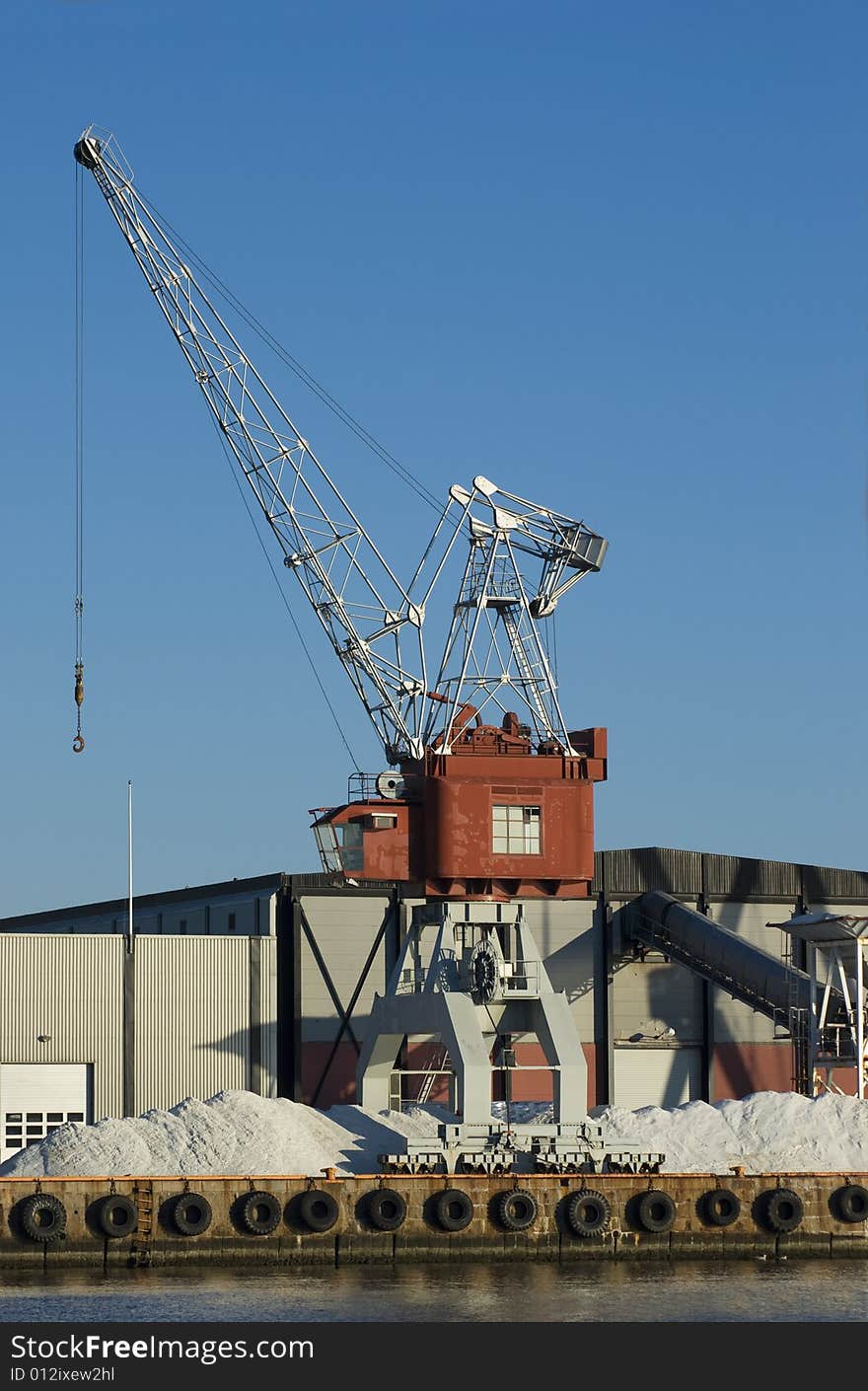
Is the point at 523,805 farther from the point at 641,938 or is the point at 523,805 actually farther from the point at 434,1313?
the point at 434,1313

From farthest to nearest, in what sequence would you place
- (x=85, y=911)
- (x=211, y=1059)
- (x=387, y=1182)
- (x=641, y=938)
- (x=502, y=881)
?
(x=85, y=911), (x=641, y=938), (x=211, y=1059), (x=502, y=881), (x=387, y=1182)

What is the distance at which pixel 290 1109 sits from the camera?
63094mm

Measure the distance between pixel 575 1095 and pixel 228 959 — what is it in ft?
52.1

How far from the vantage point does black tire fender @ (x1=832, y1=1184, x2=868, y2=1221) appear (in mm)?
60938

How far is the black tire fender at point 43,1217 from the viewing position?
5625 centimetres

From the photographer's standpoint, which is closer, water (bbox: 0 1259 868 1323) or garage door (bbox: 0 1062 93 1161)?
water (bbox: 0 1259 868 1323)

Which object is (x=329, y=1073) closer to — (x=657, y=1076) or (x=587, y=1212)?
(x=657, y=1076)

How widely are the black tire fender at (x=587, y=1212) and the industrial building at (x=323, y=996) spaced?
33.7 feet

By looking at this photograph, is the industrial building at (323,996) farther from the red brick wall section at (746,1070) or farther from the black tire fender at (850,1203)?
the black tire fender at (850,1203)

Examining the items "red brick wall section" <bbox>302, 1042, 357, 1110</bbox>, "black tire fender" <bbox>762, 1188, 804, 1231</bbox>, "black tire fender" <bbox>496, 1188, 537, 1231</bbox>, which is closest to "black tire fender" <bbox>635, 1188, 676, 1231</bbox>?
"black tire fender" <bbox>762, 1188, 804, 1231</bbox>

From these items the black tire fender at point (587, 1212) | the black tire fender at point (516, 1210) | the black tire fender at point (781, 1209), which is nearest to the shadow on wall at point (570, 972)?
the black tire fender at point (781, 1209)

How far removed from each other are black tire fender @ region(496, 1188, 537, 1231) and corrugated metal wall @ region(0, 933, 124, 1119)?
18.3 meters

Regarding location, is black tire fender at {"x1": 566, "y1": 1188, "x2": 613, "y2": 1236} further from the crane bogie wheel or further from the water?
the crane bogie wheel
